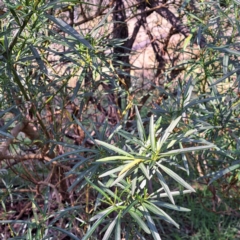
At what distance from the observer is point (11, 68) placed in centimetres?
94

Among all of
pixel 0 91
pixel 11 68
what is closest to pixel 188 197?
pixel 0 91

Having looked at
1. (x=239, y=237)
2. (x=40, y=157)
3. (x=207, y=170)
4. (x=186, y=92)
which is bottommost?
(x=239, y=237)

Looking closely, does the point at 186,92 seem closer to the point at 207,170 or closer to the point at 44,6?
the point at 44,6

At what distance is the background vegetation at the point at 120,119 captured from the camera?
0.87 meters

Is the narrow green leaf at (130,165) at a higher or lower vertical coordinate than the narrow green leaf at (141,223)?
higher

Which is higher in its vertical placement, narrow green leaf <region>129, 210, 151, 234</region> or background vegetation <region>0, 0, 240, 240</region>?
background vegetation <region>0, 0, 240, 240</region>

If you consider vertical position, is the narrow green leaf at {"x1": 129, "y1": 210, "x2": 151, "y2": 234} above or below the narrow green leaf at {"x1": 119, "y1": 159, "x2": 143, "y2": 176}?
below

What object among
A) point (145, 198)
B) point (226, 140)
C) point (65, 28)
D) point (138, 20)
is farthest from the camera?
point (138, 20)

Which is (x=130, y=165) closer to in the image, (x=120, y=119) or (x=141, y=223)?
(x=141, y=223)

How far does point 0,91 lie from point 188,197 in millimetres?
1434

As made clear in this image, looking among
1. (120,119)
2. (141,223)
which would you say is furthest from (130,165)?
(120,119)

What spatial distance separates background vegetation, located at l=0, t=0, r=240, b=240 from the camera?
873 mm

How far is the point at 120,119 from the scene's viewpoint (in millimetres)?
1469

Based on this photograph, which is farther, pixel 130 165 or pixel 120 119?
pixel 120 119
